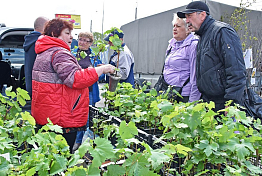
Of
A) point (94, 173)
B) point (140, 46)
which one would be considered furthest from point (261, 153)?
point (140, 46)

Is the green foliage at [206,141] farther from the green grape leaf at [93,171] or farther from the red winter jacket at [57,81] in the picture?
the red winter jacket at [57,81]

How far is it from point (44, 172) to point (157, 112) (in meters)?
1.04

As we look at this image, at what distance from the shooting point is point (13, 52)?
7.05 meters

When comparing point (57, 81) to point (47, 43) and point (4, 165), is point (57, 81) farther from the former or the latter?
point (4, 165)

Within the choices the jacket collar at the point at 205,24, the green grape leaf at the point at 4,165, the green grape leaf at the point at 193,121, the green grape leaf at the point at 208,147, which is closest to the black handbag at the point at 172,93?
the jacket collar at the point at 205,24

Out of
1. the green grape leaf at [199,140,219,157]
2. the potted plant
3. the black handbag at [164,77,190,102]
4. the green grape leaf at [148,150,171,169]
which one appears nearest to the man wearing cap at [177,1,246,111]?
the black handbag at [164,77,190,102]

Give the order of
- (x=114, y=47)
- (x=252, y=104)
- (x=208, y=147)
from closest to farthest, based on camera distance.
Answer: (x=208, y=147) < (x=114, y=47) < (x=252, y=104)

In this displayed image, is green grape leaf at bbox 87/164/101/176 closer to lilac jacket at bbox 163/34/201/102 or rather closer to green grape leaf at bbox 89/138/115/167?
green grape leaf at bbox 89/138/115/167

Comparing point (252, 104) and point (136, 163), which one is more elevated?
point (136, 163)

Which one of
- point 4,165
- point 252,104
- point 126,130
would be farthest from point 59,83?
point 252,104

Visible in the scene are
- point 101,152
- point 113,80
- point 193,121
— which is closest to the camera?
point 101,152

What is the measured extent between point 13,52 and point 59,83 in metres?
5.55

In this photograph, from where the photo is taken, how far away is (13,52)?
705cm

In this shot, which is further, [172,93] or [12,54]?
[12,54]
